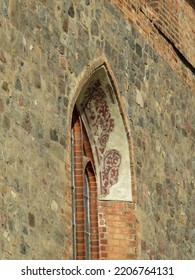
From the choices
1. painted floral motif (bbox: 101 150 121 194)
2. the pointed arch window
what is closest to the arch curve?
painted floral motif (bbox: 101 150 121 194)

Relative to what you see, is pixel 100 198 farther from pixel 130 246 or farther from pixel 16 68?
pixel 16 68

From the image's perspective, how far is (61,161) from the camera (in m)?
14.1

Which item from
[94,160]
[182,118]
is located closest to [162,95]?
[182,118]

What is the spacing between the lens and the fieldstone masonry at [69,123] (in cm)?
1323

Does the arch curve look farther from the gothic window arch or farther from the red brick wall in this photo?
the red brick wall

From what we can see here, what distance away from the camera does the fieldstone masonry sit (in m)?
13.2

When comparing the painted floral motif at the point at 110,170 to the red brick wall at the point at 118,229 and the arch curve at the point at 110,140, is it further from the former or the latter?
the red brick wall at the point at 118,229

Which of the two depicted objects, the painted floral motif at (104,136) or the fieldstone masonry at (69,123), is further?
the painted floral motif at (104,136)

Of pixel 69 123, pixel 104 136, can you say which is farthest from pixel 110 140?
pixel 69 123

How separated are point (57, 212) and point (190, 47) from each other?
5598 millimetres

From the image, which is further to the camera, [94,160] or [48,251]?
[94,160]

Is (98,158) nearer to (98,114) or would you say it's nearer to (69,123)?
(98,114)

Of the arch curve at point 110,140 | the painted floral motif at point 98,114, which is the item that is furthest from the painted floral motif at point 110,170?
the painted floral motif at point 98,114

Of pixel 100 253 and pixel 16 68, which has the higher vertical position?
pixel 16 68
